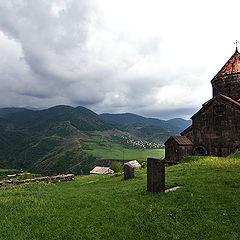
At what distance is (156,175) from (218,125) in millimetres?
18633

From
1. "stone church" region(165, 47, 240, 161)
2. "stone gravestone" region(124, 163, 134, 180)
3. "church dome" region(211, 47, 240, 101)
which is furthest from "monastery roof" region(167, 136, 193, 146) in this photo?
"stone gravestone" region(124, 163, 134, 180)

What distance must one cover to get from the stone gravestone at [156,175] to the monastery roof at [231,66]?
24186 mm

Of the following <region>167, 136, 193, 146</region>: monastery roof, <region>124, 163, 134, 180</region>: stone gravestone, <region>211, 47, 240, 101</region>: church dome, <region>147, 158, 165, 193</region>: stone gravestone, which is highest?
<region>211, 47, 240, 101</region>: church dome

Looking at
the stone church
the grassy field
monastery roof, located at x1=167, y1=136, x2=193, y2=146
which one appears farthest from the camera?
monastery roof, located at x1=167, y1=136, x2=193, y2=146


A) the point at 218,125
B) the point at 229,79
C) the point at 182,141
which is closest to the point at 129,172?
the point at 182,141

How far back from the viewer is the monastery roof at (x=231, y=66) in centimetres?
2588

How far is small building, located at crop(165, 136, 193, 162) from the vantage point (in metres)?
25.8

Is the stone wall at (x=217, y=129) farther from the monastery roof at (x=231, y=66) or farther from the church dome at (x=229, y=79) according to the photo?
the monastery roof at (x=231, y=66)

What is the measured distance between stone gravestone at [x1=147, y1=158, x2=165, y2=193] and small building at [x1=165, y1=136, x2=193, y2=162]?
17.3 m

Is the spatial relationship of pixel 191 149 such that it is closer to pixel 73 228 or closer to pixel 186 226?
pixel 186 226

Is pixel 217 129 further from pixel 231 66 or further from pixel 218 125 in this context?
pixel 231 66

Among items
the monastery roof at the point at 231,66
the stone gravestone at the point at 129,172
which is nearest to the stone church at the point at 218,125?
the monastery roof at the point at 231,66

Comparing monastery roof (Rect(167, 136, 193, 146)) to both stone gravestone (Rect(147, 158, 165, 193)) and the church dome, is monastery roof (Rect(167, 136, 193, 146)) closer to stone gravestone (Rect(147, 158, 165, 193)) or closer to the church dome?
the church dome

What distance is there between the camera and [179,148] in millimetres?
25781
